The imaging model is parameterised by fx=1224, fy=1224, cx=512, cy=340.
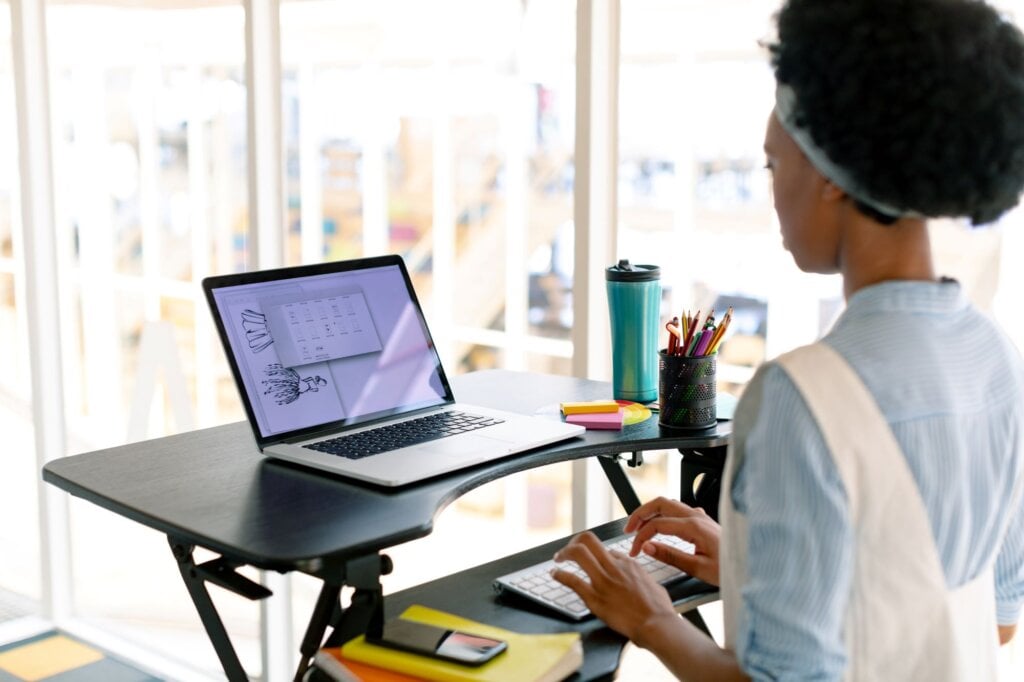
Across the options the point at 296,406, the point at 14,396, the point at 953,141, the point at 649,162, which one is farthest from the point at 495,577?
the point at 14,396

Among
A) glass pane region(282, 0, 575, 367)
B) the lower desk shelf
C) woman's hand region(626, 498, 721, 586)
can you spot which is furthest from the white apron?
glass pane region(282, 0, 575, 367)

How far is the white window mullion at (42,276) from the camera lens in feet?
11.6

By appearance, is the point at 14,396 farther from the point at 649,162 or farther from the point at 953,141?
the point at 953,141

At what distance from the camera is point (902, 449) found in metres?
1.07

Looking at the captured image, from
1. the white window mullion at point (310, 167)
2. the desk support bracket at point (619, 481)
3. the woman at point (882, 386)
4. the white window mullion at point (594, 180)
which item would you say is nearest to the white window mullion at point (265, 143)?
the white window mullion at point (310, 167)

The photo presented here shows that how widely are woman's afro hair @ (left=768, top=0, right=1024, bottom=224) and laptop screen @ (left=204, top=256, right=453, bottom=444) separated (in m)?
1.01

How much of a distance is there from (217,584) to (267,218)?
169 cm

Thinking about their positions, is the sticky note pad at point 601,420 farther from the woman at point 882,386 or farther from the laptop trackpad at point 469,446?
the woman at point 882,386

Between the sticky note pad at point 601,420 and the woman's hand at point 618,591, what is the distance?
502 millimetres

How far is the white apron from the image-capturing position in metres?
1.04

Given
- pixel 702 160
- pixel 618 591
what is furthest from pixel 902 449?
pixel 702 160

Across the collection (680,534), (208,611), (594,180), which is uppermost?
(594,180)

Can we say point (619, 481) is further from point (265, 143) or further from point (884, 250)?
point (265, 143)

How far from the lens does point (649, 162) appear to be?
2.71m
